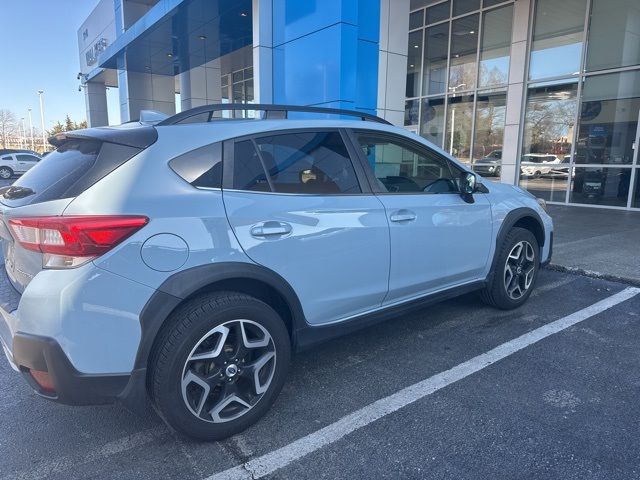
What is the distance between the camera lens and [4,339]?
233 cm

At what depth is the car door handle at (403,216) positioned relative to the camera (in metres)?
3.07

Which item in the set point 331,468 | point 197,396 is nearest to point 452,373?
point 331,468

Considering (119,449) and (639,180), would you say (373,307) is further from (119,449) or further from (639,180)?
(639,180)

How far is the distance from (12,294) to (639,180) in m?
12.6

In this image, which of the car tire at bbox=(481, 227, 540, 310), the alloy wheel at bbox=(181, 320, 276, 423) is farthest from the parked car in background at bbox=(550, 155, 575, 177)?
the alloy wheel at bbox=(181, 320, 276, 423)

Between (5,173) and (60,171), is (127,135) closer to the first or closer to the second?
(60,171)

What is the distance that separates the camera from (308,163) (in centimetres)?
286

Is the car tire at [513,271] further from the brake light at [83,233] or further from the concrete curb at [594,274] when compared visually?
the brake light at [83,233]

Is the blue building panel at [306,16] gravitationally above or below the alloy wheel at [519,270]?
above

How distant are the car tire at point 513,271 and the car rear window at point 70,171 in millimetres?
3126

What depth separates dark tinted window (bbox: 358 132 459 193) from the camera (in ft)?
10.8

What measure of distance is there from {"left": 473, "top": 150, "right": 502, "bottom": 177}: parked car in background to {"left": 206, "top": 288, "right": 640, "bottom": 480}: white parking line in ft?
33.3

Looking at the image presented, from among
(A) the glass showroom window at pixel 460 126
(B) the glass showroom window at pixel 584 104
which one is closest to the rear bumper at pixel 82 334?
(B) the glass showroom window at pixel 584 104

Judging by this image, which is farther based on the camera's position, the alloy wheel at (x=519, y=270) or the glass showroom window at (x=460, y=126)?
the glass showroom window at (x=460, y=126)
